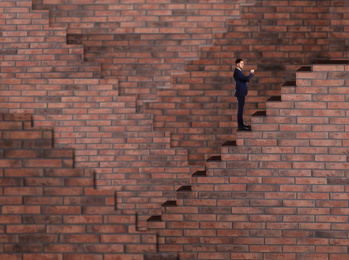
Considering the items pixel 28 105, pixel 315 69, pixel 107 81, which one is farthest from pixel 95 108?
pixel 315 69

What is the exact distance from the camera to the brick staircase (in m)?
4.24

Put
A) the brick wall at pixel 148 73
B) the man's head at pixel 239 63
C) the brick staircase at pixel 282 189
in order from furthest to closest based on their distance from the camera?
the brick wall at pixel 148 73 < the man's head at pixel 239 63 < the brick staircase at pixel 282 189

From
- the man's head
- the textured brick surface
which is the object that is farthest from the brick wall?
the textured brick surface

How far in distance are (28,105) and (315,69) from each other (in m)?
3.04

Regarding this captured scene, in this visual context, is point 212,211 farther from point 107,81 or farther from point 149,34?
point 149,34

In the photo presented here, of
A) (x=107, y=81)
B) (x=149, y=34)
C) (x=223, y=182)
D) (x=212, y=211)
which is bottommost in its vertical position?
(x=212, y=211)

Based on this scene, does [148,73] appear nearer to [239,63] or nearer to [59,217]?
[239,63]

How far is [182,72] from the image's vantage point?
5.79 m

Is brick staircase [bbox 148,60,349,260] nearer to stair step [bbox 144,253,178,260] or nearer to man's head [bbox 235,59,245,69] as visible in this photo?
stair step [bbox 144,253,178,260]

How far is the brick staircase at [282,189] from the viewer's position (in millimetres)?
4238

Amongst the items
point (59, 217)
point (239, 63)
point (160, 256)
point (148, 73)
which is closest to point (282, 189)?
point (160, 256)

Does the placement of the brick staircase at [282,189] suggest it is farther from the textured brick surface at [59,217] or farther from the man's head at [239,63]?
the man's head at [239,63]

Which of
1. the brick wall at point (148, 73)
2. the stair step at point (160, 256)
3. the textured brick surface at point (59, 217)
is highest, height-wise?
the brick wall at point (148, 73)

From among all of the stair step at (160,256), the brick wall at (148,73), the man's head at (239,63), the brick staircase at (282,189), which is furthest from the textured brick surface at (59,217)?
the man's head at (239,63)
